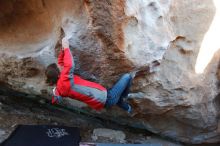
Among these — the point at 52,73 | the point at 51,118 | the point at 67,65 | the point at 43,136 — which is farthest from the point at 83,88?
the point at 51,118

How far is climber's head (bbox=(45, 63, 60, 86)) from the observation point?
229 cm

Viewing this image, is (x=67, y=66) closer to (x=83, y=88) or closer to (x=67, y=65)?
(x=67, y=65)

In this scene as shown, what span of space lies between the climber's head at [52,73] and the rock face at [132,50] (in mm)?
31

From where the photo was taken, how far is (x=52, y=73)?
231 cm

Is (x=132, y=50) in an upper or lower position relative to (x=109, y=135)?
upper

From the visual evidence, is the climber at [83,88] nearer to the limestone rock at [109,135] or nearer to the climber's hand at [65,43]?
the climber's hand at [65,43]

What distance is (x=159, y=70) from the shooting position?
235cm

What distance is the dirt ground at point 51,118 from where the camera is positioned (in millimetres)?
2525

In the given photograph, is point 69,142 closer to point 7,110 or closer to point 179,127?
point 7,110

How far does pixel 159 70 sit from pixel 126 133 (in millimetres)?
520

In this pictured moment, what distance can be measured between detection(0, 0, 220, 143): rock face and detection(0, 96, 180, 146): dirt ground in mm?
82

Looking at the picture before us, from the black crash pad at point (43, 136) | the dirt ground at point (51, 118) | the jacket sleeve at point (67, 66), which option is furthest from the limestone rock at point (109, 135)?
the jacket sleeve at point (67, 66)

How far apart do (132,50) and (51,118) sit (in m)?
0.72

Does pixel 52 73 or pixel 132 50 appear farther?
pixel 52 73
